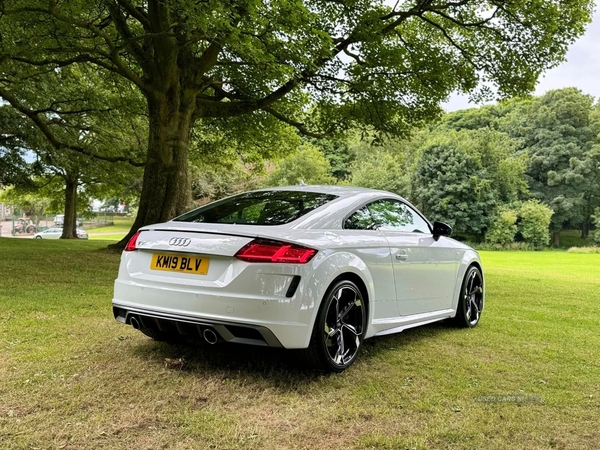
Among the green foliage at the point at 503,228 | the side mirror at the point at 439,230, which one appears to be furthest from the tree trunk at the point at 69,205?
the green foliage at the point at 503,228

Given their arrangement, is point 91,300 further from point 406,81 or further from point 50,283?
point 406,81

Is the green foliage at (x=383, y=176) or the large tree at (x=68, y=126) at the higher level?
the green foliage at (x=383, y=176)

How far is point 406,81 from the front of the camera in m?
13.9

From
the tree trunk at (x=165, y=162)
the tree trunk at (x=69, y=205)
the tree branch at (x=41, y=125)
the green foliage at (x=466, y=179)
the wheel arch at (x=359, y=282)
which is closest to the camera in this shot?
the wheel arch at (x=359, y=282)

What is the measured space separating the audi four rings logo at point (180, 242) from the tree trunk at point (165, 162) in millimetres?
8275

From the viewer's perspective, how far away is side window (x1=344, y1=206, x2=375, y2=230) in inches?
171

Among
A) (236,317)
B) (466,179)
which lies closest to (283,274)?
(236,317)

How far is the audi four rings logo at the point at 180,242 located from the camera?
12.5 ft

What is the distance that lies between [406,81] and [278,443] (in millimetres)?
12662

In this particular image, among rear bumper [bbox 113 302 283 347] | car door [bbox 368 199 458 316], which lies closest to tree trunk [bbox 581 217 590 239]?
car door [bbox 368 199 458 316]

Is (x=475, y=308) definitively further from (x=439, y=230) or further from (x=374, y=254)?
(x=374, y=254)

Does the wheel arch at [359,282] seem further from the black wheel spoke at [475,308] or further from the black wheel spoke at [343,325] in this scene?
the black wheel spoke at [475,308]

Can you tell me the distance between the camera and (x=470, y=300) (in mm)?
6047

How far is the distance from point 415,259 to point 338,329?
1.37 meters
